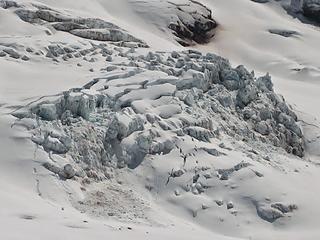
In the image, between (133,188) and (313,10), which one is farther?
(313,10)

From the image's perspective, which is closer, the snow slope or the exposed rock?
the snow slope

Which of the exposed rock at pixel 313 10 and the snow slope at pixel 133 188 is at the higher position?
the snow slope at pixel 133 188

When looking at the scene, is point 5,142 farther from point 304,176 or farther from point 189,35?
point 189,35

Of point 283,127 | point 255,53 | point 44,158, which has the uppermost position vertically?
point 44,158

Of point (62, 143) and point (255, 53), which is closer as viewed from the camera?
point (62, 143)

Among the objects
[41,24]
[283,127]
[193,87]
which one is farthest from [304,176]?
[41,24]

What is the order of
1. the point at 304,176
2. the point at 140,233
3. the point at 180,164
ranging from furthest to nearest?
the point at 304,176, the point at 180,164, the point at 140,233

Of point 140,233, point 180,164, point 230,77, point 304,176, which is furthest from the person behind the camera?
point 230,77

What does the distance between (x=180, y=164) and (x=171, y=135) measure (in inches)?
47.3

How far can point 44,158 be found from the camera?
15.5m

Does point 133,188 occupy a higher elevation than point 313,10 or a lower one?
higher

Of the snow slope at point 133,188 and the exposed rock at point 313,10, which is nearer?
the snow slope at point 133,188

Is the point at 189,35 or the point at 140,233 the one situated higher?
the point at 140,233

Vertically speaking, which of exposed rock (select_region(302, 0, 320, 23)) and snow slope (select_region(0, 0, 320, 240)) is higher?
snow slope (select_region(0, 0, 320, 240))
